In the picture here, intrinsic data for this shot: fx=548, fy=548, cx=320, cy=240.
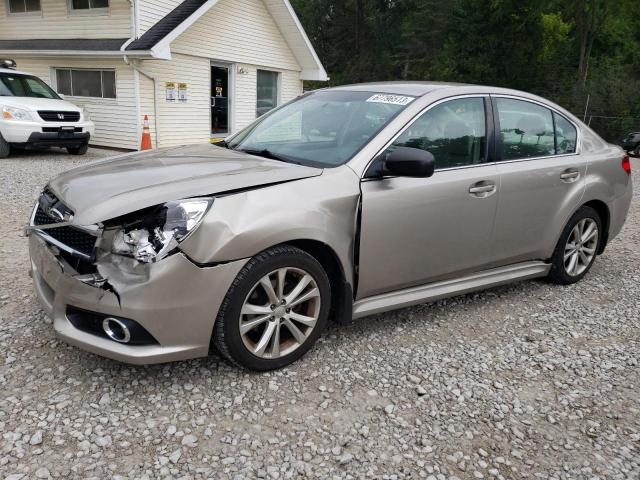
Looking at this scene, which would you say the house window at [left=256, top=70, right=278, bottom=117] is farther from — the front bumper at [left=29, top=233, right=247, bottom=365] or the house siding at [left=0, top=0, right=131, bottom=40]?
the front bumper at [left=29, top=233, right=247, bottom=365]

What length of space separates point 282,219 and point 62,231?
3.90ft

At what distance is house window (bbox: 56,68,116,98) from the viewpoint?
45.5ft

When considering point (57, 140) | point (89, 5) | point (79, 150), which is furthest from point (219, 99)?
point (57, 140)

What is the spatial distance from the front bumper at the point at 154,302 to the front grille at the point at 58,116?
9465 millimetres

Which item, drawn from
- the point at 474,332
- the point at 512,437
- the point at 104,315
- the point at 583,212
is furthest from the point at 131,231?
the point at 583,212

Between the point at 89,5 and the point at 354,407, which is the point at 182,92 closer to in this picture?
the point at 89,5

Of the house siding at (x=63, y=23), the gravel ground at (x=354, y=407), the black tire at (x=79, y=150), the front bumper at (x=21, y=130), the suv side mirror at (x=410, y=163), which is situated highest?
the house siding at (x=63, y=23)

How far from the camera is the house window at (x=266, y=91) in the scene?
1736 cm

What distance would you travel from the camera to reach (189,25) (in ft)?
43.6

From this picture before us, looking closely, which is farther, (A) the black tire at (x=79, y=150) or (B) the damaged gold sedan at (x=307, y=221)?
(A) the black tire at (x=79, y=150)

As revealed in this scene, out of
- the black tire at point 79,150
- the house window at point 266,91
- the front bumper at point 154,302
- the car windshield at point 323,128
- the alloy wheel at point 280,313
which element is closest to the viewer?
the front bumper at point 154,302

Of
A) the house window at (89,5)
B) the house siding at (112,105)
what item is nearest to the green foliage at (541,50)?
the house siding at (112,105)

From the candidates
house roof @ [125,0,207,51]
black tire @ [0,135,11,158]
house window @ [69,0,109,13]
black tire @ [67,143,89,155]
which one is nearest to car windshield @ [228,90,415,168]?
black tire @ [0,135,11,158]

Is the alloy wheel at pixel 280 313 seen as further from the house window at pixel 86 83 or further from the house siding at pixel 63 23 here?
the house window at pixel 86 83
